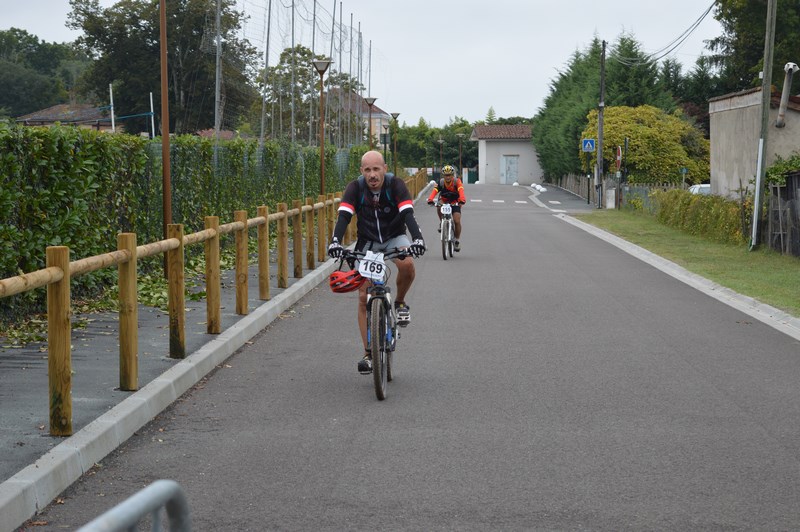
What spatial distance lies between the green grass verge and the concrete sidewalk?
6750 millimetres

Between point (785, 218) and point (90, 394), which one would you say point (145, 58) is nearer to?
point (785, 218)

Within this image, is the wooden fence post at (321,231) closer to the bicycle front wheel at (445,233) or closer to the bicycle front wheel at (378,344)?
the bicycle front wheel at (445,233)

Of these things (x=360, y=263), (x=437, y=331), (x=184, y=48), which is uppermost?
(x=184, y=48)

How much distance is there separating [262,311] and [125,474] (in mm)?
6055

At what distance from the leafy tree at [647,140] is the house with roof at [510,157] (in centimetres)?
4236

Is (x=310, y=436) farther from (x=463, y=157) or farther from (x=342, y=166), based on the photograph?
(x=463, y=157)

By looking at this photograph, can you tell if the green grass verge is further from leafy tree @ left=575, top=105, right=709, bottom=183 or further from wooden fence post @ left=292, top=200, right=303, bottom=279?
leafy tree @ left=575, top=105, right=709, bottom=183

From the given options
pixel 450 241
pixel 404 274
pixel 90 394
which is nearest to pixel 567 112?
pixel 450 241

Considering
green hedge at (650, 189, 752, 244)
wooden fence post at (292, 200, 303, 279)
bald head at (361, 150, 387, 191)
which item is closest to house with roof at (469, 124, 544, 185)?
green hedge at (650, 189, 752, 244)

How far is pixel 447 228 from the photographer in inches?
801

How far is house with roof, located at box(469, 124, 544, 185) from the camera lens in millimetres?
108938

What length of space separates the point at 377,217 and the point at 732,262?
12.6 metres

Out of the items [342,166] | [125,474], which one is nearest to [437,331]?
[125,474]

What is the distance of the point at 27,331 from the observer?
9961 millimetres
